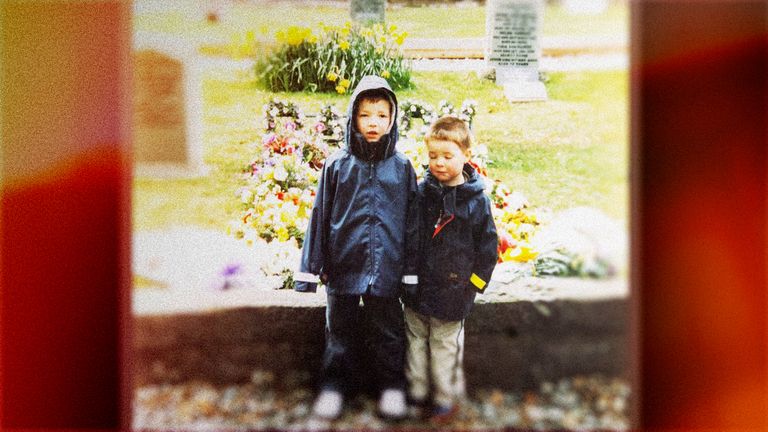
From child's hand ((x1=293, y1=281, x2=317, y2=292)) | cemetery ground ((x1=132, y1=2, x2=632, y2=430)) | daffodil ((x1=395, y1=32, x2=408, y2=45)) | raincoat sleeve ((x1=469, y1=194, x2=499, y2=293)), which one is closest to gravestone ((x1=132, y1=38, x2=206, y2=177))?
cemetery ground ((x1=132, y1=2, x2=632, y2=430))

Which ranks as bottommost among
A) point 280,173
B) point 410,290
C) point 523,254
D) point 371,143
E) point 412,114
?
point 410,290

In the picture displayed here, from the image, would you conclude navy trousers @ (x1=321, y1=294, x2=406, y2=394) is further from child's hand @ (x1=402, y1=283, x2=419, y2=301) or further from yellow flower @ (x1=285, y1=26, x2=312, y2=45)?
yellow flower @ (x1=285, y1=26, x2=312, y2=45)

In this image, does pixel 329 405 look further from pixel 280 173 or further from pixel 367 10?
pixel 367 10

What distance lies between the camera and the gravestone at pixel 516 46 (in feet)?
7.65

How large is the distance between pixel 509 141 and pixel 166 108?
1.48 metres

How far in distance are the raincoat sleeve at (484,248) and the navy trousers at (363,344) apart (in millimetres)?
350

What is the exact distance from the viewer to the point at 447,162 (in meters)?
2.26

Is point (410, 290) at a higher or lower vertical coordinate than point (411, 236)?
lower

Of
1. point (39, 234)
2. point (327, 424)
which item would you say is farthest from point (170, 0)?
point (327, 424)

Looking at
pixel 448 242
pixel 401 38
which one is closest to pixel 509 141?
pixel 448 242

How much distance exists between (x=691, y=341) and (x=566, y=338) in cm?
55

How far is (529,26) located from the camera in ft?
7.68

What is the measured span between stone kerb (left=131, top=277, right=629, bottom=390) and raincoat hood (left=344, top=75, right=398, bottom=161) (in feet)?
2.16

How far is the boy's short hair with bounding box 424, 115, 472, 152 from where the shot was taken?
2273 millimetres
